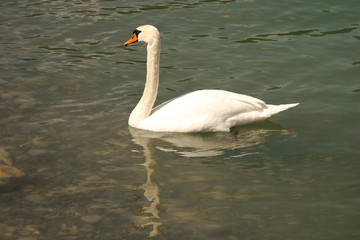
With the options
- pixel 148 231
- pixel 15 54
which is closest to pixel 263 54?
pixel 15 54

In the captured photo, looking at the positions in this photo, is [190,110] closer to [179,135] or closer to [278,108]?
[179,135]

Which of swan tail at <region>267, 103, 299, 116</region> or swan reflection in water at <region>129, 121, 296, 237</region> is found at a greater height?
swan tail at <region>267, 103, 299, 116</region>

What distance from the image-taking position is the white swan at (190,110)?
8320mm

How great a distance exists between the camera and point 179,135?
840 centimetres

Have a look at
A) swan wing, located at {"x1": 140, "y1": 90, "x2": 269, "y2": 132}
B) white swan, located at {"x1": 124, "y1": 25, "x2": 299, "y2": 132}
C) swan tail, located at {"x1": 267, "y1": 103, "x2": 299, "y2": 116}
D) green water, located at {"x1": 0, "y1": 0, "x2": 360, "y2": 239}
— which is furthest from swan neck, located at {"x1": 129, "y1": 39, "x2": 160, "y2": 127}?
swan tail, located at {"x1": 267, "y1": 103, "x2": 299, "y2": 116}

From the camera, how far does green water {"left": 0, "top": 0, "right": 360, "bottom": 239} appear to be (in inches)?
246

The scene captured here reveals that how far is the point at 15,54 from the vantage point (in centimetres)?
1161

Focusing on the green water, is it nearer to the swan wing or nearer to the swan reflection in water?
the swan reflection in water

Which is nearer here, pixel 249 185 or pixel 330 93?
pixel 249 185

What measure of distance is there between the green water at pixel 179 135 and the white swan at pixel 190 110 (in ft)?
0.56

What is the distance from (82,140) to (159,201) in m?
2.14

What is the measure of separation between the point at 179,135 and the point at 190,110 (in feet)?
1.36

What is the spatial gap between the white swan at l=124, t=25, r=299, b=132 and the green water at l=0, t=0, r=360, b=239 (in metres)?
0.17

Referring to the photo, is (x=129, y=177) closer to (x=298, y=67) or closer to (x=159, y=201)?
(x=159, y=201)
